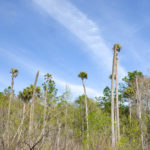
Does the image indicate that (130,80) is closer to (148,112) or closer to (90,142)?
(148,112)

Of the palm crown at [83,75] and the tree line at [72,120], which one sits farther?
the palm crown at [83,75]

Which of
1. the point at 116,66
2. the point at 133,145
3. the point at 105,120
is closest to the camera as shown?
the point at 133,145

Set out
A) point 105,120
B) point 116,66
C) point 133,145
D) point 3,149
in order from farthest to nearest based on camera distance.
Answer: point 116,66, point 105,120, point 133,145, point 3,149

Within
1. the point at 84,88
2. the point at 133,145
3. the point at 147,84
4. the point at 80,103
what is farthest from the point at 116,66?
the point at 80,103

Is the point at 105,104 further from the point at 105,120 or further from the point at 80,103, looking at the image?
the point at 105,120

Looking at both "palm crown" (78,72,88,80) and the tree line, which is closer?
the tree line

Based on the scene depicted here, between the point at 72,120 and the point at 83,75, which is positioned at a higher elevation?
the point at 83,75

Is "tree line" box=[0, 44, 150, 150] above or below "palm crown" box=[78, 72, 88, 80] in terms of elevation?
below

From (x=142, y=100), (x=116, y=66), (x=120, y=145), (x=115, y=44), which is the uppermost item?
(x=115, y=44)

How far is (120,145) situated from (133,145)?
838 millimetres

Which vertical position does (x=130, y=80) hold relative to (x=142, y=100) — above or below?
above

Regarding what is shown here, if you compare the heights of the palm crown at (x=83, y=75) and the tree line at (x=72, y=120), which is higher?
the palm crown at (x=83, y=75)

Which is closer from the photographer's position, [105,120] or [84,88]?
[105,120]

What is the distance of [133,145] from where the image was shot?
12.6 m
